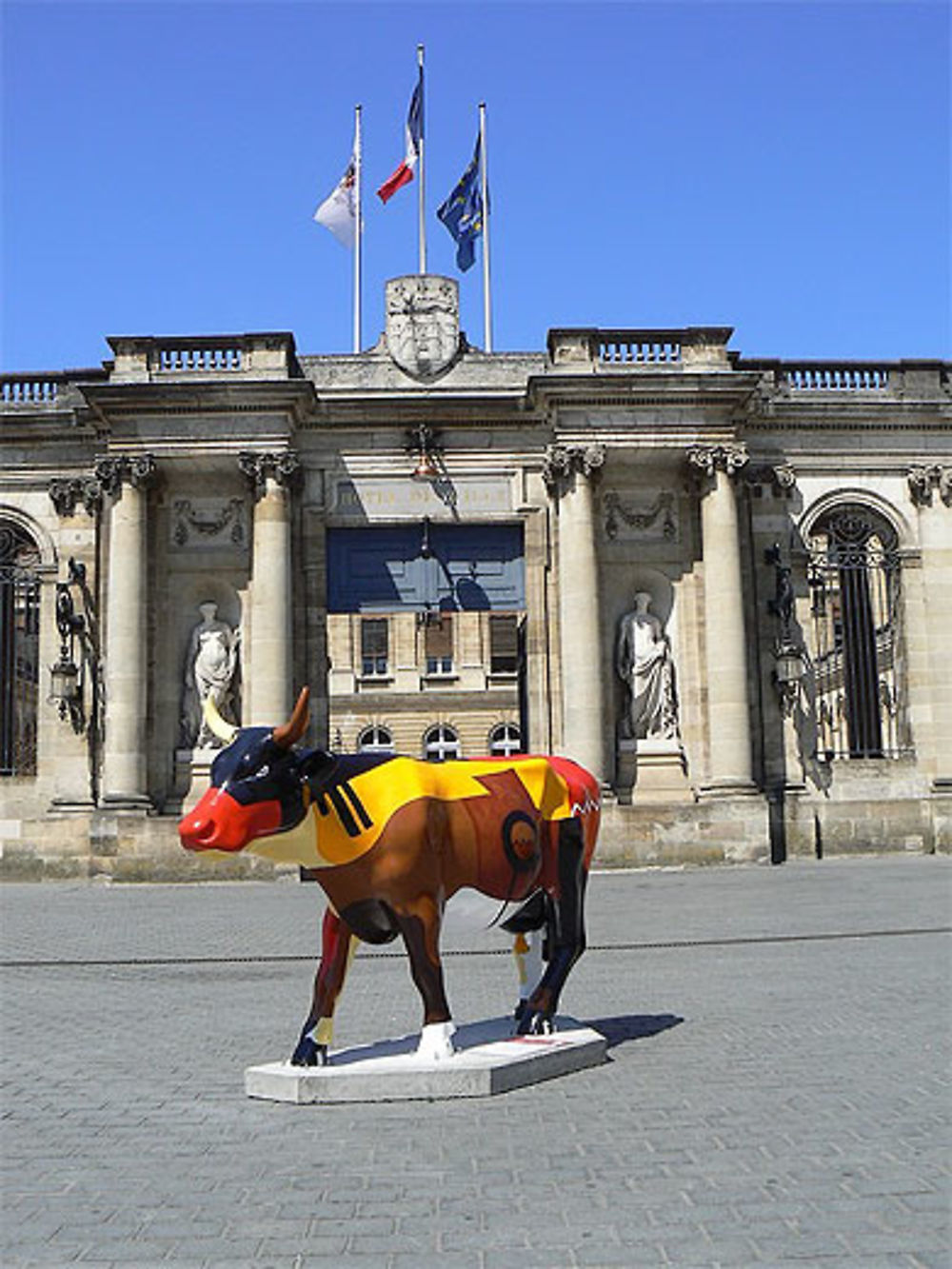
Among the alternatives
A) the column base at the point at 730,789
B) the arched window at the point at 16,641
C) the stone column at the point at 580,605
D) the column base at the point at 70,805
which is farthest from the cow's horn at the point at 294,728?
the arched window at the point at 16,641

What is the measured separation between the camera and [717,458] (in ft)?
89.4

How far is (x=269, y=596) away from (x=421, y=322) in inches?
258

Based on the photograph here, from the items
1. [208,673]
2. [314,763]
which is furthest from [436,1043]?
[208,673]

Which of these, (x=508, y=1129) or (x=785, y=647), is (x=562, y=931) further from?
(x=785, y=647)

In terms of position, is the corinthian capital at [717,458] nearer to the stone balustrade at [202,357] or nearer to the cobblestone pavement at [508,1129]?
the stone balustrade at [202,357]

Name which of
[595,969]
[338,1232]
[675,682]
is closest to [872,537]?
[675,682]

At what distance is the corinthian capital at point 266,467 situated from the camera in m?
26.8

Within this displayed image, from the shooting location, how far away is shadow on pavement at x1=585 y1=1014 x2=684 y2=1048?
9.44m

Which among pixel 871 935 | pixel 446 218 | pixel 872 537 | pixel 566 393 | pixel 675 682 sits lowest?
pixel 871 935

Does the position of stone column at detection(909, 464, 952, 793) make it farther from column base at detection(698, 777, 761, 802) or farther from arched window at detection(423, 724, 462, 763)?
arched window at detection(423, 724, 462, 763)

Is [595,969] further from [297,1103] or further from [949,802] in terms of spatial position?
[949,802]

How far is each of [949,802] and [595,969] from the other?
16.8 meters

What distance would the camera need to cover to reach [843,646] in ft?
96.1

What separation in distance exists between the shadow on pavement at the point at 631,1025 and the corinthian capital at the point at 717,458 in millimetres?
18211
